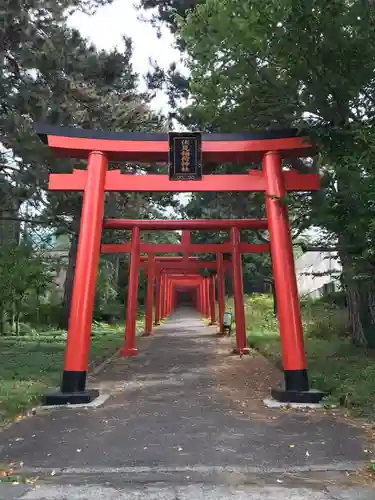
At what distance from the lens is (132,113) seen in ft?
48.4

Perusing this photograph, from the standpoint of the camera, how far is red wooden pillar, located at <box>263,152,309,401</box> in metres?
7.75

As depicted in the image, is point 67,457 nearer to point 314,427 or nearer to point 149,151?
point 314,427

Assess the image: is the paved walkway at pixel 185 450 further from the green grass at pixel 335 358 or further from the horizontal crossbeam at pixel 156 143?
the horizontal crossbeam at pixel 156 143

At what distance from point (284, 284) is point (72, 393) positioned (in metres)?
3.68

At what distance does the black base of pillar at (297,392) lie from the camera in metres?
7.38

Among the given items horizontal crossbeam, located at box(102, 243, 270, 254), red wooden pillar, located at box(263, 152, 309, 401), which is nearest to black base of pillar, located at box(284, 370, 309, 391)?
red wooden pillar, located at box(263, 152, 309, 401)

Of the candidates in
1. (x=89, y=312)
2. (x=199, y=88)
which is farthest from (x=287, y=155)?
(x=89, y=312)

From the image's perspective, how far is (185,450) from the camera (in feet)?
16.5

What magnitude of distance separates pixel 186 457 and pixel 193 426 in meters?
1.28

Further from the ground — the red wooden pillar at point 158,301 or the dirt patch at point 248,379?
the red wooden pillar at point 158,301

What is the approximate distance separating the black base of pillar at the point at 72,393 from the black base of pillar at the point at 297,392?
283cm

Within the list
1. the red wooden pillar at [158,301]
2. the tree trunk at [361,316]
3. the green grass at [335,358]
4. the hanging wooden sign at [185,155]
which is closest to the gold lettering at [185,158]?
Result: the hanging wooden sign at [185,155]

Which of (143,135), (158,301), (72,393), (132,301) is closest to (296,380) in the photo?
(72,393)

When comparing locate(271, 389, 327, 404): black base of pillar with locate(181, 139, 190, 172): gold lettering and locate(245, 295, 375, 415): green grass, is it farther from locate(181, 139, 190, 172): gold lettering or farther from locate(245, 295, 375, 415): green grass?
locate(181, 139, 190, 172): gold lettering
